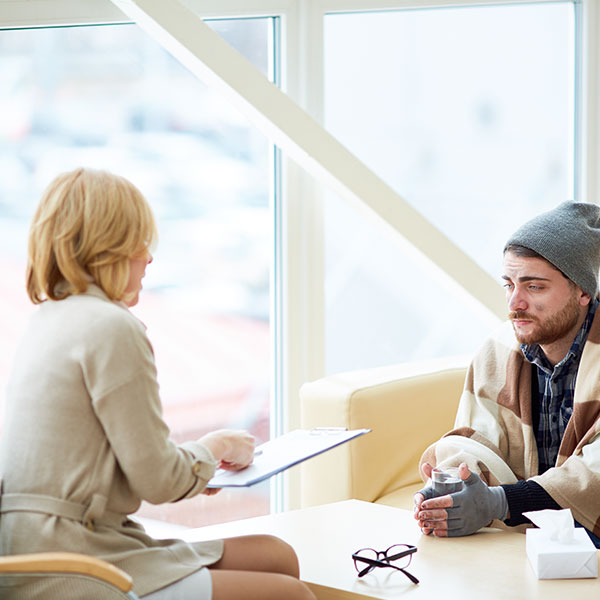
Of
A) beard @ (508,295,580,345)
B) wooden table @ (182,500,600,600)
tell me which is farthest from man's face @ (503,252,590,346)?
wooden table @ (182,500,600,600)

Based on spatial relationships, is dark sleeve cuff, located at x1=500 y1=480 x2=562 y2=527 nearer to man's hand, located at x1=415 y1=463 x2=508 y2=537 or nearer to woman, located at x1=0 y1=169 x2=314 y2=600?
man's hand, located at x1=415 y1=463 x2=508 y2=537

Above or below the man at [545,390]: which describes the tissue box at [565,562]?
below

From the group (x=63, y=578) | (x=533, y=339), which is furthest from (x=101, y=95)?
(x=63, y=578)

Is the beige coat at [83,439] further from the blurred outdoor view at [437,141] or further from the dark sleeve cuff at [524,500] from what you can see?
the blurred outdoor view at [437,141]

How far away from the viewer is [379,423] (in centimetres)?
253

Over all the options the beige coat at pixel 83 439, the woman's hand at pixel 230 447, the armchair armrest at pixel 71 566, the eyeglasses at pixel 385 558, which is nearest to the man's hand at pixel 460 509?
the eyeglasses at pixel 385 558

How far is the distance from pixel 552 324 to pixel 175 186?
1486mm

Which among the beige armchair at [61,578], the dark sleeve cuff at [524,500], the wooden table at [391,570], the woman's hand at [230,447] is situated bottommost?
the wooden table at [391,570]

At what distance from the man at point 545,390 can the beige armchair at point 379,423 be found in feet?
1.10

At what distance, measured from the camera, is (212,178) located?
10.2 feet

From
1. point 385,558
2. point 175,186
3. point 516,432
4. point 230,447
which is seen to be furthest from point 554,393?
point 175,186

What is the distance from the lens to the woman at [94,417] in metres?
1.26

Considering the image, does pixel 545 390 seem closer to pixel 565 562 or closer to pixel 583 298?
pixel 583 298

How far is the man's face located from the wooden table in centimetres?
50
